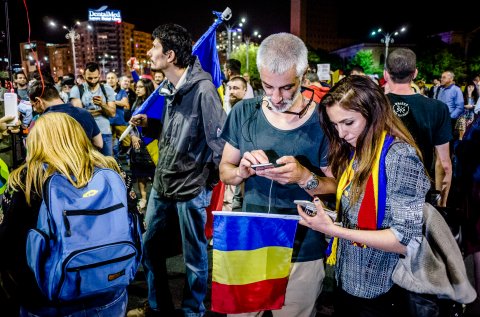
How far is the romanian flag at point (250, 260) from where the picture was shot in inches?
81.5

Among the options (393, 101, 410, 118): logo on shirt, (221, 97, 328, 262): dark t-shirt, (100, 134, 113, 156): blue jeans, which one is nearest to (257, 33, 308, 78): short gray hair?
(221, 97, 328, 262): dark t-shirt

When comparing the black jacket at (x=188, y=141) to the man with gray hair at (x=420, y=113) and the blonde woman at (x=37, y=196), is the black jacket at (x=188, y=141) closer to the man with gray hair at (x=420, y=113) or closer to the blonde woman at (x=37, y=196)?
the blonde woman at (x=37, y=196)

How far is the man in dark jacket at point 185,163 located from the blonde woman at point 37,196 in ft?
3.37

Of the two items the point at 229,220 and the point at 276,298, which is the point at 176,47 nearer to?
the point at 229,220

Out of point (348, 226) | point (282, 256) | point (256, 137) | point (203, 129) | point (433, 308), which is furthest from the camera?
point (203, 129)

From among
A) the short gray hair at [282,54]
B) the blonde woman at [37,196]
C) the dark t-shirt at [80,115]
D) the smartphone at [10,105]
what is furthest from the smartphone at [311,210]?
the smartphone at [10,105]

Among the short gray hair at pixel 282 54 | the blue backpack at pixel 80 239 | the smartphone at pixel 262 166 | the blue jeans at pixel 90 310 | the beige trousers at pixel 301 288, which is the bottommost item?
the blue jeans at pixel 90 310

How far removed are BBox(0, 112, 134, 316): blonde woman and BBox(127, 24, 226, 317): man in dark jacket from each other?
1.03 m

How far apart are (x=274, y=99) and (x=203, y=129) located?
49.6 inches

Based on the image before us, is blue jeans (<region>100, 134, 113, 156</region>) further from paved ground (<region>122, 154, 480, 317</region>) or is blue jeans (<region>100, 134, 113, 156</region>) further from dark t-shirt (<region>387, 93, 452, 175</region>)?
dark t-shirt (<region>387, 93, 452, 175</region>)

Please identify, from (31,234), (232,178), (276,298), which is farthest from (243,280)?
(31,234)

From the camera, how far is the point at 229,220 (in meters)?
2.06

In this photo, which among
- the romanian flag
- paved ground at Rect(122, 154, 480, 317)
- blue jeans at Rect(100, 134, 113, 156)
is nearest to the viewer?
the romanian flag

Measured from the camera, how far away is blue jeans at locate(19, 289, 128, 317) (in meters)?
2.21
